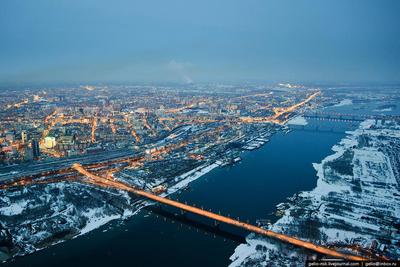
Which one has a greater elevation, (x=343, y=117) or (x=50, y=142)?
(x=50, y=142)

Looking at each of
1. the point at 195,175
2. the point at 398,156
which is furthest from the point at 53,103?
the point at 398,156

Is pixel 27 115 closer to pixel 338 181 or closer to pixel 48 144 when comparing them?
pixel 48 144

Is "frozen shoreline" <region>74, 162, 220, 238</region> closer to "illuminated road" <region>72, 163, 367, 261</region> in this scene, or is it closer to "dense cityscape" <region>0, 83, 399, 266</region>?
"dense cityscape" <region>0, 83, 399, 266</region>

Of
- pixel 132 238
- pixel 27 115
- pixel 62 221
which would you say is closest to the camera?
pixel 132 238

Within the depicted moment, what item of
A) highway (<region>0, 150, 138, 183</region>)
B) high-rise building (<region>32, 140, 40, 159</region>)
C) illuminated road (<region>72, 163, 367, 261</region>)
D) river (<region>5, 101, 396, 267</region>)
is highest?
high-rise building (<region>32, 140, 40, 159</region>)

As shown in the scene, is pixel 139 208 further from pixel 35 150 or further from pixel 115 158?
pixel 35 150

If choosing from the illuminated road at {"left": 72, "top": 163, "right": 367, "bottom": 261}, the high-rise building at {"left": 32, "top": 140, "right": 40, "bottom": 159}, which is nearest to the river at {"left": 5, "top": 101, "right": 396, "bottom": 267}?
the illuminated road at {"left": 72, "top": 163, "right": 367, "bottom": 261}

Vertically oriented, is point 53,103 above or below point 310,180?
above

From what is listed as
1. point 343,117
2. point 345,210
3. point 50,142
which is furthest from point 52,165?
point 343,117
